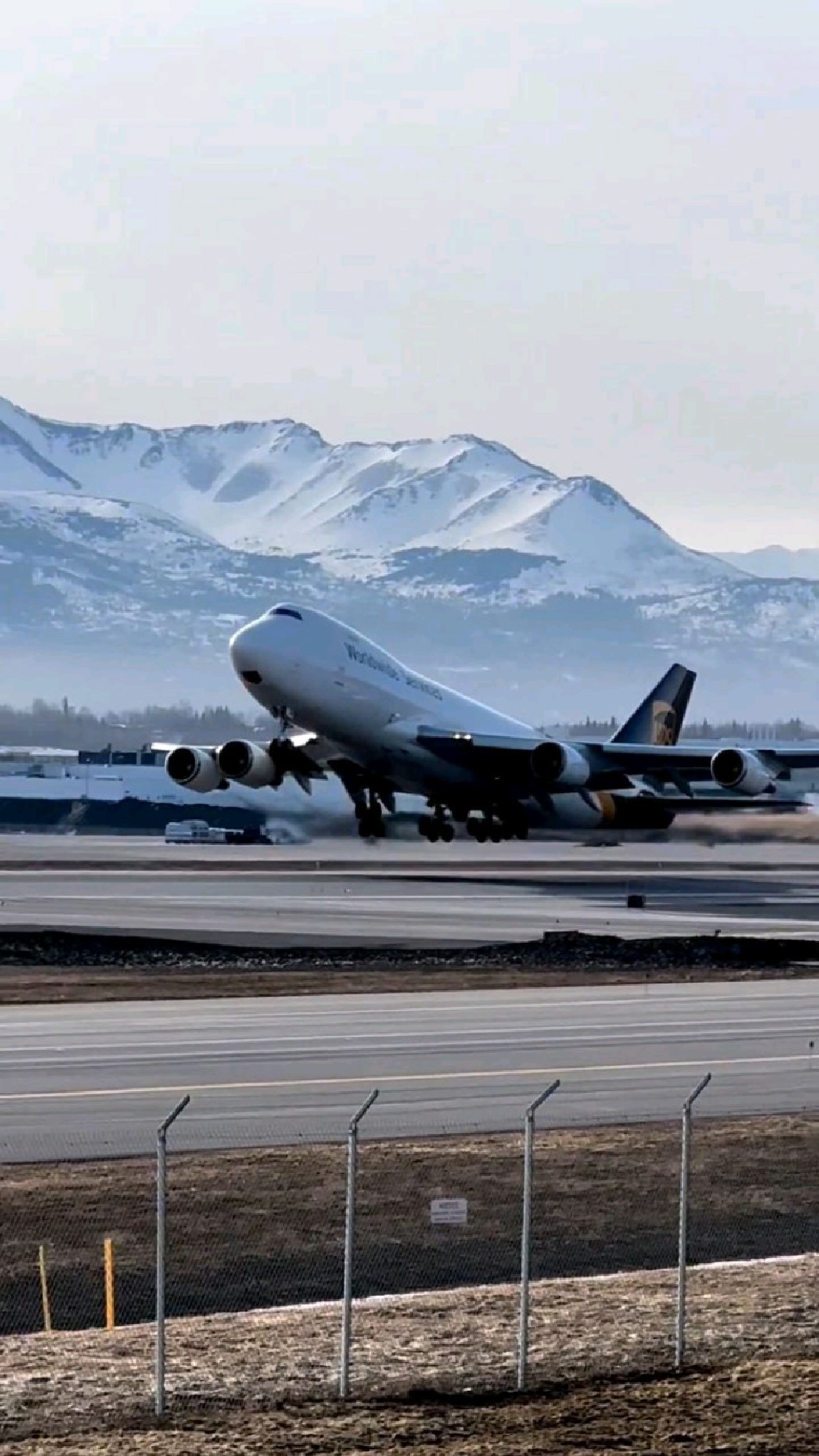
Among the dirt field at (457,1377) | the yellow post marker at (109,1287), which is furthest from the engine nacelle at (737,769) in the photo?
the yellow post marker at (109,1287)

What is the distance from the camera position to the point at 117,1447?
16.7 m

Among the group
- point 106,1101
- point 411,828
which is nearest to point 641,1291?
point 106,1101

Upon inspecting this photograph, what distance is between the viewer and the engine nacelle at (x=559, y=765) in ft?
285

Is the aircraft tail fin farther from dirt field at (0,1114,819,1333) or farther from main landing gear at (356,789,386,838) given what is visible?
dirt field at (0,1114,819,1333)

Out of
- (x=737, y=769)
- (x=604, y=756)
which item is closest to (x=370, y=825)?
(x=604, y=756)

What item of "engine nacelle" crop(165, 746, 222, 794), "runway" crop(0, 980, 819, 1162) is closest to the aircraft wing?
"engine nacelle" crop(165, 746, 222, 794)

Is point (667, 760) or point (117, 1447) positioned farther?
point (667, 760)

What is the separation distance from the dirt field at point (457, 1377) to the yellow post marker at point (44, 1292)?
1.00 meters

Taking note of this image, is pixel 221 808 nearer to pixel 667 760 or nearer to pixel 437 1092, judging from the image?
pixel 667 760

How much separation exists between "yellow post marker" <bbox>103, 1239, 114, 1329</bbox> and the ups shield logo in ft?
281

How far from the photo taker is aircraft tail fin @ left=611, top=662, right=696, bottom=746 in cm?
10800

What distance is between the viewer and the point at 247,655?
82875mm

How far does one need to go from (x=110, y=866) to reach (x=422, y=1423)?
89.2m

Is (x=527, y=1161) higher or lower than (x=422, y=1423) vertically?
higher
